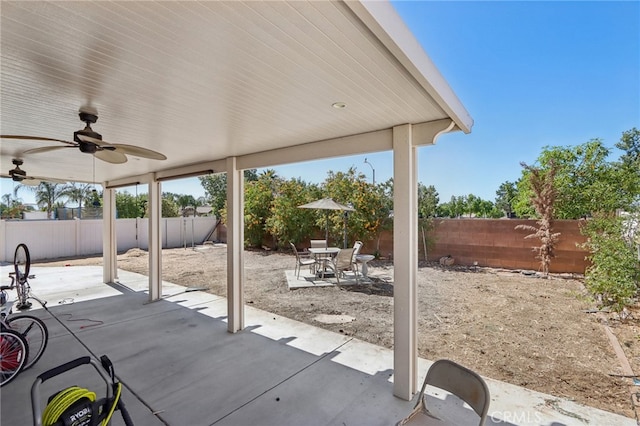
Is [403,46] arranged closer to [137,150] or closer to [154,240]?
[137,150]

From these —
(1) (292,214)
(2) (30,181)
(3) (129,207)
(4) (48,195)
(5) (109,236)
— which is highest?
(4) (48,195)

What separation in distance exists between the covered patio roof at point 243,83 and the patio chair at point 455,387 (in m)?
0.81

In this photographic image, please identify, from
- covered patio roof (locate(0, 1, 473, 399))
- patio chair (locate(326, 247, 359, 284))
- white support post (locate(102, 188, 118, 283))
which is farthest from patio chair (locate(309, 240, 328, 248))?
covered patio roof (locate(0, 1, 473, 399))

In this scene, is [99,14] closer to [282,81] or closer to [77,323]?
[282,81]

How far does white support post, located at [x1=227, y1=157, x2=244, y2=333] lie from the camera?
13.8 ft

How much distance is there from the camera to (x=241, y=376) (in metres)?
2.99

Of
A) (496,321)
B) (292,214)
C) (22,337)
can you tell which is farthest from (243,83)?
(292,214)

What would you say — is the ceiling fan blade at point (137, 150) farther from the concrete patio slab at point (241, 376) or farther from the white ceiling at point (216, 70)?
the concrete patio slab at point (241, 376)

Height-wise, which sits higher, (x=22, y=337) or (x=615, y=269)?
(x=615, y=269)

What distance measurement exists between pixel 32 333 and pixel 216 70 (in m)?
4.84

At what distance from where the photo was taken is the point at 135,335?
13.4 ft

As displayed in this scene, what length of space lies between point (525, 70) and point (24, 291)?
12.8 meters

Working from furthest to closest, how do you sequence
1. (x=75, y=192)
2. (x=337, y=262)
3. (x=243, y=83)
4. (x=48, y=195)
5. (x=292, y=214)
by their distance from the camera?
(x=75, y=192) < (x=48, y=195) < (x=292, y=214) < (x=337, y=262) < (x=243, y=83)

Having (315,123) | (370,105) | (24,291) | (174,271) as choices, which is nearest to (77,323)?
(24,291)
